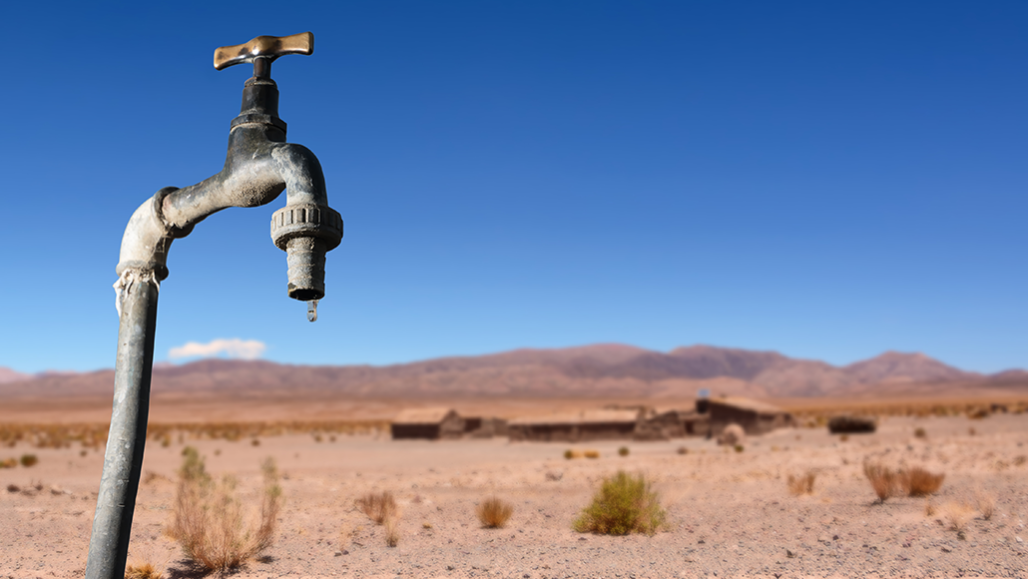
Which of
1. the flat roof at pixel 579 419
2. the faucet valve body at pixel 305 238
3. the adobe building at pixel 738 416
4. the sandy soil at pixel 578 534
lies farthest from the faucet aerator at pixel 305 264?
the adobe building at pixel 738 416

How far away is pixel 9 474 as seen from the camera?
2020cm

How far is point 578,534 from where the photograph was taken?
9680mm

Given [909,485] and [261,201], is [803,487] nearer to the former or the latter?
[909,485]

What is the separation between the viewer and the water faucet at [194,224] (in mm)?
4551

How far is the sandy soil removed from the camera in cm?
747

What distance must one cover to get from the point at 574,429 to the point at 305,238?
29.9 meters

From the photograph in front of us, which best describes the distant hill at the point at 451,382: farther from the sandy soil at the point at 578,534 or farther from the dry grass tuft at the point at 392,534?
the dry grass tuft at the point at 392,534

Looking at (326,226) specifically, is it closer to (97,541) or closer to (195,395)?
(97,541)

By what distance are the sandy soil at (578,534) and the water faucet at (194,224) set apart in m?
2.78

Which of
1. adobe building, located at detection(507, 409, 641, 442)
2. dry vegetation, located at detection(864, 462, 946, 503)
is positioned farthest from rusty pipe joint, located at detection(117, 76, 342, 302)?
adobe building, located at detection(507, 409, 641, 442)

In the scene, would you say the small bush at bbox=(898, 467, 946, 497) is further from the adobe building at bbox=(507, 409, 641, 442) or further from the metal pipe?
the adobe building at bbox=(507, 409, 641, 442)

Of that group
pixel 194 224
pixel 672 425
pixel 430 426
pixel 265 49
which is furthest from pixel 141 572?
pixel 430 426

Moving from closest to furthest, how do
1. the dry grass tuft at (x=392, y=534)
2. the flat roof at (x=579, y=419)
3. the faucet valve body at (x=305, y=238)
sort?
the faucet valve body at (x=305, y=238) < the dry grass tuft at (x=392, y=534) < the flat roof at (x=579, y=419)

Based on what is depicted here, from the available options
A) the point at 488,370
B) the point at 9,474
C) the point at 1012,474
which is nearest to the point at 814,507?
the point at 1012,474
